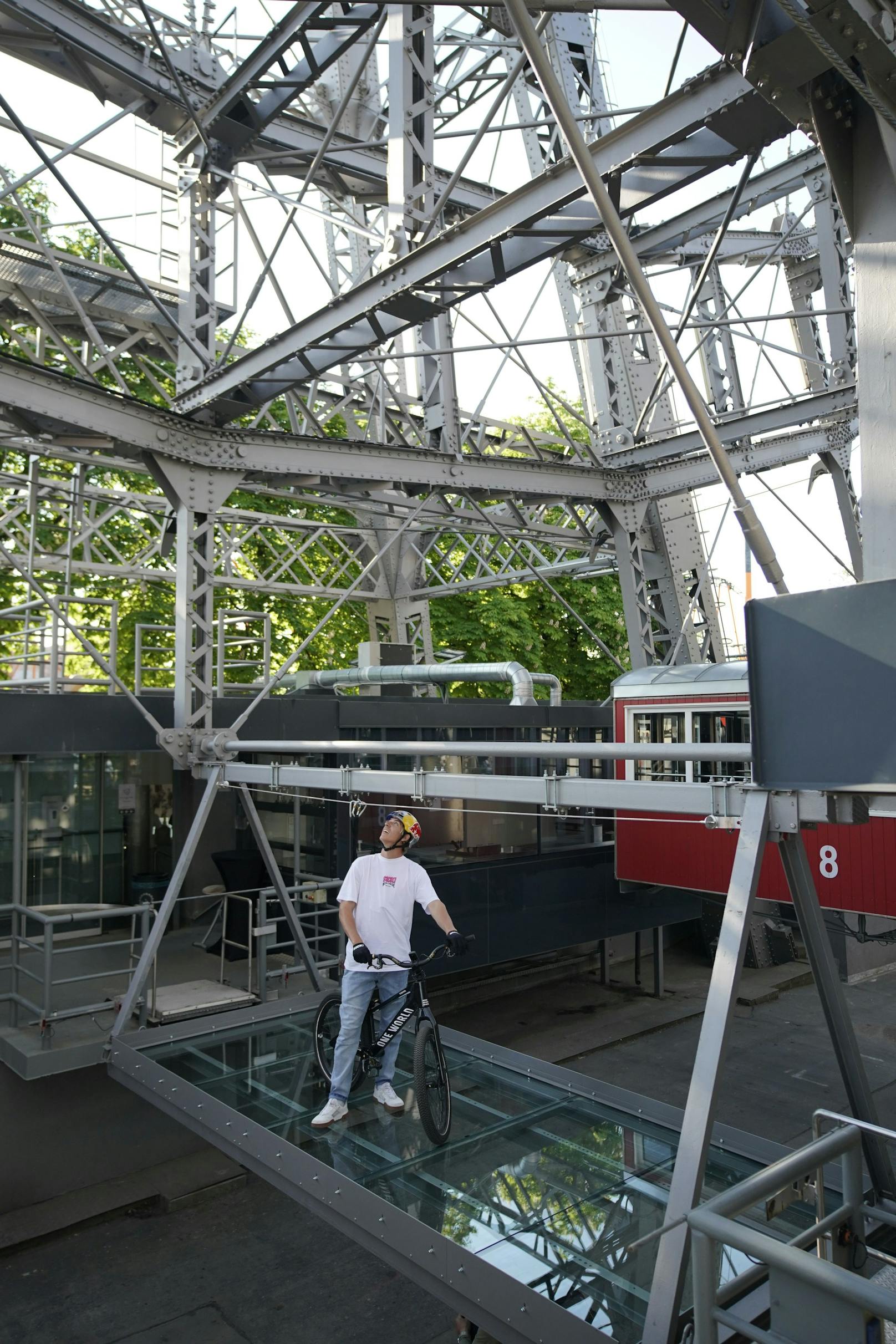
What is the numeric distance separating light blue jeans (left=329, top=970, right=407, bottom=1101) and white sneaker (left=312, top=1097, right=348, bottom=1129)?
3 cm

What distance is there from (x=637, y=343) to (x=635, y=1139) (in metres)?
13.0

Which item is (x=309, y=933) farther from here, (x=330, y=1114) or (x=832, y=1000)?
(x=832, y=1000)

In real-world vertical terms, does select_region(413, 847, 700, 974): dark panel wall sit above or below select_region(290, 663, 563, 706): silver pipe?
below

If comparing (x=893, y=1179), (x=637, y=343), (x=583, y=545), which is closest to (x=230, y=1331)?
(x=893, y=1179)

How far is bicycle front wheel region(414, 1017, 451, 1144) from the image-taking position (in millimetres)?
6535

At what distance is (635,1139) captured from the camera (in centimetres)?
667

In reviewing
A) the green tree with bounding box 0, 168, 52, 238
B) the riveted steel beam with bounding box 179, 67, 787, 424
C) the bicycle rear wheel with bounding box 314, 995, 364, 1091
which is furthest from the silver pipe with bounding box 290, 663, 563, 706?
the green tree with bounding box 0, 168, 52, 238

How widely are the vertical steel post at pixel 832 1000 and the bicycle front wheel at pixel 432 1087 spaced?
259 cm

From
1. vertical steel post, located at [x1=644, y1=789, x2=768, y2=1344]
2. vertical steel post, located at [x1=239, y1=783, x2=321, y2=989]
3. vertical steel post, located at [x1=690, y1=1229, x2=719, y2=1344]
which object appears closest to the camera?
vertical steel post, located at [x1=690, y1=1229, x2=719, y2=1344]

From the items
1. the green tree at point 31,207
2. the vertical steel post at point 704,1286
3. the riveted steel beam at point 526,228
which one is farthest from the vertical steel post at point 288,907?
the green tree at point 31,207

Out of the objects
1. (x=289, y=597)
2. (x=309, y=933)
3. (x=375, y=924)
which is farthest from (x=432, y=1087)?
(x=289, y=597)

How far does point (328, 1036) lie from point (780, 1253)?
534cm

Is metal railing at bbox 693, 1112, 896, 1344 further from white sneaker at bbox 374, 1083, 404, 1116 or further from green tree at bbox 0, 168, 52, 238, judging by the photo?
green tree at bbox 0, 168, 52, 238

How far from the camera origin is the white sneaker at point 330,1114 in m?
6.98
